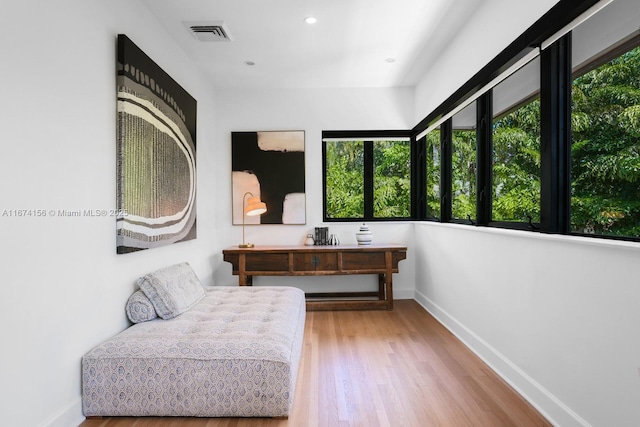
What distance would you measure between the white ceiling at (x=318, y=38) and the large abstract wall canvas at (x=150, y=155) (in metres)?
0.52

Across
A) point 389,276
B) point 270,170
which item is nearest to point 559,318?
point 389,276

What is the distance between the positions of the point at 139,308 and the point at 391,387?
1.69 m

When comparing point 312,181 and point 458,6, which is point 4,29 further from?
point 312,181

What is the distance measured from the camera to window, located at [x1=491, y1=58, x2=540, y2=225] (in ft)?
7.29

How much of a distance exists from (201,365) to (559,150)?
2220 mm

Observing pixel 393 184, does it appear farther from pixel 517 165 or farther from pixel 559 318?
pixel 559 318

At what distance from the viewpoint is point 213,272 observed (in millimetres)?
4246

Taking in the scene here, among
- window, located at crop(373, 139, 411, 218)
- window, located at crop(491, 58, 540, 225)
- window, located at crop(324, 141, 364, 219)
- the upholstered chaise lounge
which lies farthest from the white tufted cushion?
window, located at crop(373, 139, 411, 218)

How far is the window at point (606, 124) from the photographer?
1.53 metres

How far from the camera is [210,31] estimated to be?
9.89 ft

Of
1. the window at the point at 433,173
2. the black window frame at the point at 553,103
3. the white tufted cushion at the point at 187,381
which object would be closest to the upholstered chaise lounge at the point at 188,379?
the white tufted cushion at the point at 187,381

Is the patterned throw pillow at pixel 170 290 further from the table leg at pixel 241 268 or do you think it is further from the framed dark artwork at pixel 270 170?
the framed dark artwork at pixel 270 170

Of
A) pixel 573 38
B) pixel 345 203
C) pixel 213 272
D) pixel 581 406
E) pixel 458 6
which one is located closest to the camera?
pixel 581 406

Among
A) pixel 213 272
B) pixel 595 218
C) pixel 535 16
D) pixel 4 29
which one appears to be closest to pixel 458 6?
pixel 535 16
